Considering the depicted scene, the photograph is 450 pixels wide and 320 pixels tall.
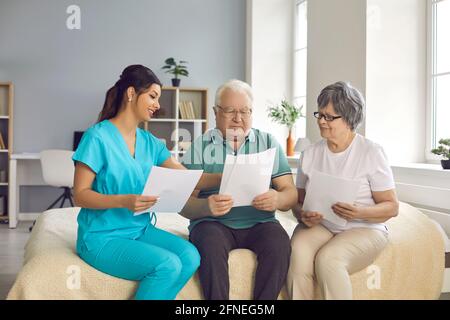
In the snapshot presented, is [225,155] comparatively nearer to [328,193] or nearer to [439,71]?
[328,193]

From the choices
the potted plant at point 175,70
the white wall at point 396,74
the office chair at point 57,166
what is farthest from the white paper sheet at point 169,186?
the potted plant at point 175,70

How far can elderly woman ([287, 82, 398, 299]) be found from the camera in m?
1.88

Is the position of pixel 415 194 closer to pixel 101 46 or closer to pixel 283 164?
pixel 283 164

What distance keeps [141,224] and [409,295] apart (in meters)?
1.06

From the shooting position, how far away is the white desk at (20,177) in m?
5.07

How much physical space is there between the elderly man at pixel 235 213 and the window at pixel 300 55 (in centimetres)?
346

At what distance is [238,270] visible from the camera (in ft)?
6.30

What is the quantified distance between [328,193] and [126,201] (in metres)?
0.70

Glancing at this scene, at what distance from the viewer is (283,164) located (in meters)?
2.19

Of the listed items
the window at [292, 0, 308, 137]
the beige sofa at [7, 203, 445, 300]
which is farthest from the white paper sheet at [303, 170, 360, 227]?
the window at [292, 0, 308, 137]

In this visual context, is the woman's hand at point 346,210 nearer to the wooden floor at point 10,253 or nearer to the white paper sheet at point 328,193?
the white paper sheet at point 328,193

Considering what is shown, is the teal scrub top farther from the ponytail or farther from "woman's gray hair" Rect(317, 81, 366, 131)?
"woman's gray hair" Rect(317, 81, 366, 131)

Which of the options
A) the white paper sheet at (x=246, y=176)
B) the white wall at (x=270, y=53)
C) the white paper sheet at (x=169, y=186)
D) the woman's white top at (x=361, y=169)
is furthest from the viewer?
the white wall at (x=270, y=53)

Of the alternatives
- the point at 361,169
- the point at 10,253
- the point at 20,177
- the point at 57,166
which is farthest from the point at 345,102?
the point at 20,177
